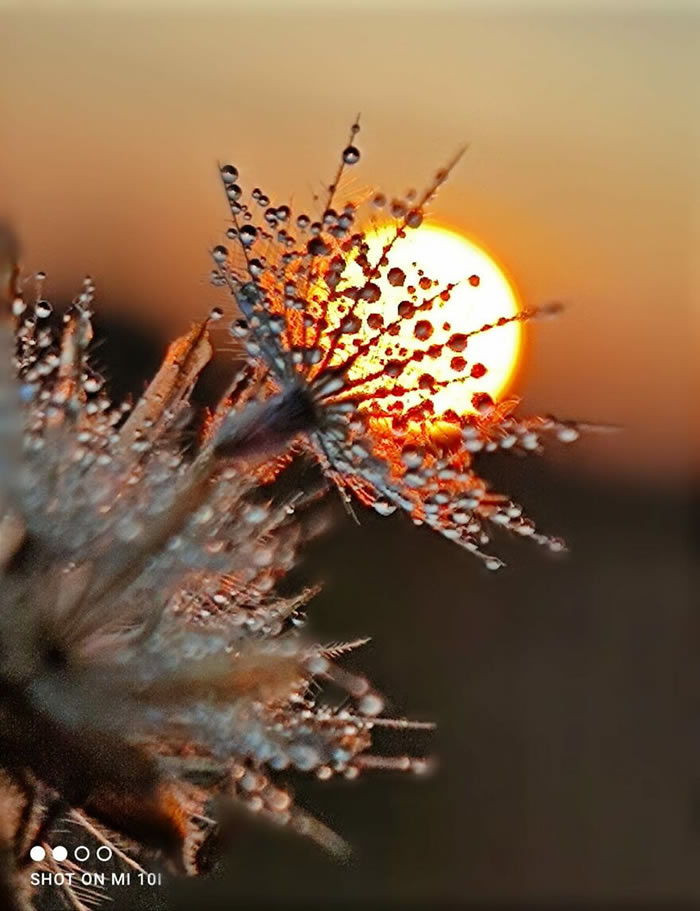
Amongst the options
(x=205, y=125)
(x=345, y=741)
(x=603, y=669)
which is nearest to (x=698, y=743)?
(x=603, y=669)

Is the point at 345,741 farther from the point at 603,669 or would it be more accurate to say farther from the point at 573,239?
the point at 573,239

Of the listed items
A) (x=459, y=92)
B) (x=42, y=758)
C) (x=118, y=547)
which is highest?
(x=459, y=92)

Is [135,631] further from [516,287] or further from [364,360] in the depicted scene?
[516,287]

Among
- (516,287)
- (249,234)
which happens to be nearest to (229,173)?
(249,234)

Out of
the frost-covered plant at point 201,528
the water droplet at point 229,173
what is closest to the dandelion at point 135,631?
the frost-covered plant at point 201,528

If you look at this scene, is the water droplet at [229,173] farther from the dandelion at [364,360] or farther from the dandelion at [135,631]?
the dandelion at [135,631]

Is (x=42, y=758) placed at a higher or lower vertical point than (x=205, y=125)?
lower
